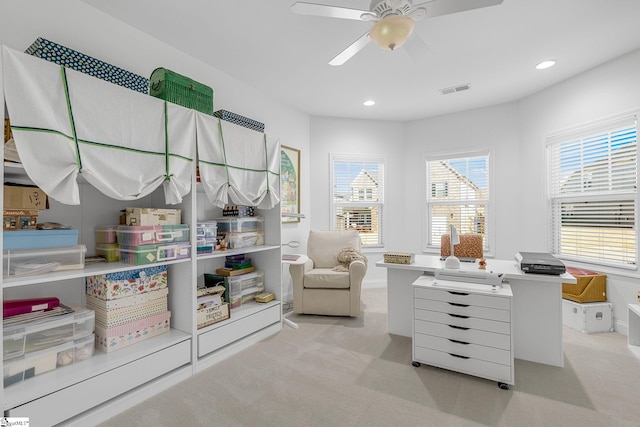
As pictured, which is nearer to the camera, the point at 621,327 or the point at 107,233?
the point at 107,233

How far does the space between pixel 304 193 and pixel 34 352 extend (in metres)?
3.27

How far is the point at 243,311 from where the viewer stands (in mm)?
2805

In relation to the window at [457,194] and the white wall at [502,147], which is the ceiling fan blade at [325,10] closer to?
the white wall at [502,147]

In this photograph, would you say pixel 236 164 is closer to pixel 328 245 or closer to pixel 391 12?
pixel 391 12

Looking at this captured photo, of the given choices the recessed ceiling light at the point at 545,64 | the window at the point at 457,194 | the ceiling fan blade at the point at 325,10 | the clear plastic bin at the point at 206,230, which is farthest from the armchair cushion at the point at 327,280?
the recessed ceiling light at the point at 545,64

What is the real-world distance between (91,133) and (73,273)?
2.55 ft

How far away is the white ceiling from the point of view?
220cm

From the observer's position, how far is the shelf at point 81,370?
4.86 ft

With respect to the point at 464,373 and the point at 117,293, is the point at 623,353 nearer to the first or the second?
the point at 464,373

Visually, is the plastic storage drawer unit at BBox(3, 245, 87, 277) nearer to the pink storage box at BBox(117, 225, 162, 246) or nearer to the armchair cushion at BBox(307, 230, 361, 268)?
the pink storage box at BBox(117, 225, 162, 246)

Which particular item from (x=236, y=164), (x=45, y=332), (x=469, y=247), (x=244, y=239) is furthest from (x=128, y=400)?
(x=469, y=247)

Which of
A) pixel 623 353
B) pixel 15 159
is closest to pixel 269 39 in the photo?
pixel 15 159

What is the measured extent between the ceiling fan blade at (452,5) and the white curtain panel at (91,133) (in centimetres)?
170

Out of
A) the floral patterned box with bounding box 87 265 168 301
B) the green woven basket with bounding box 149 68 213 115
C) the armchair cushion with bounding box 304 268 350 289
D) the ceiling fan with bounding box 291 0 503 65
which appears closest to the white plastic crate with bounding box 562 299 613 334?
the armchair cushion with bounding box 304 268 350 289
